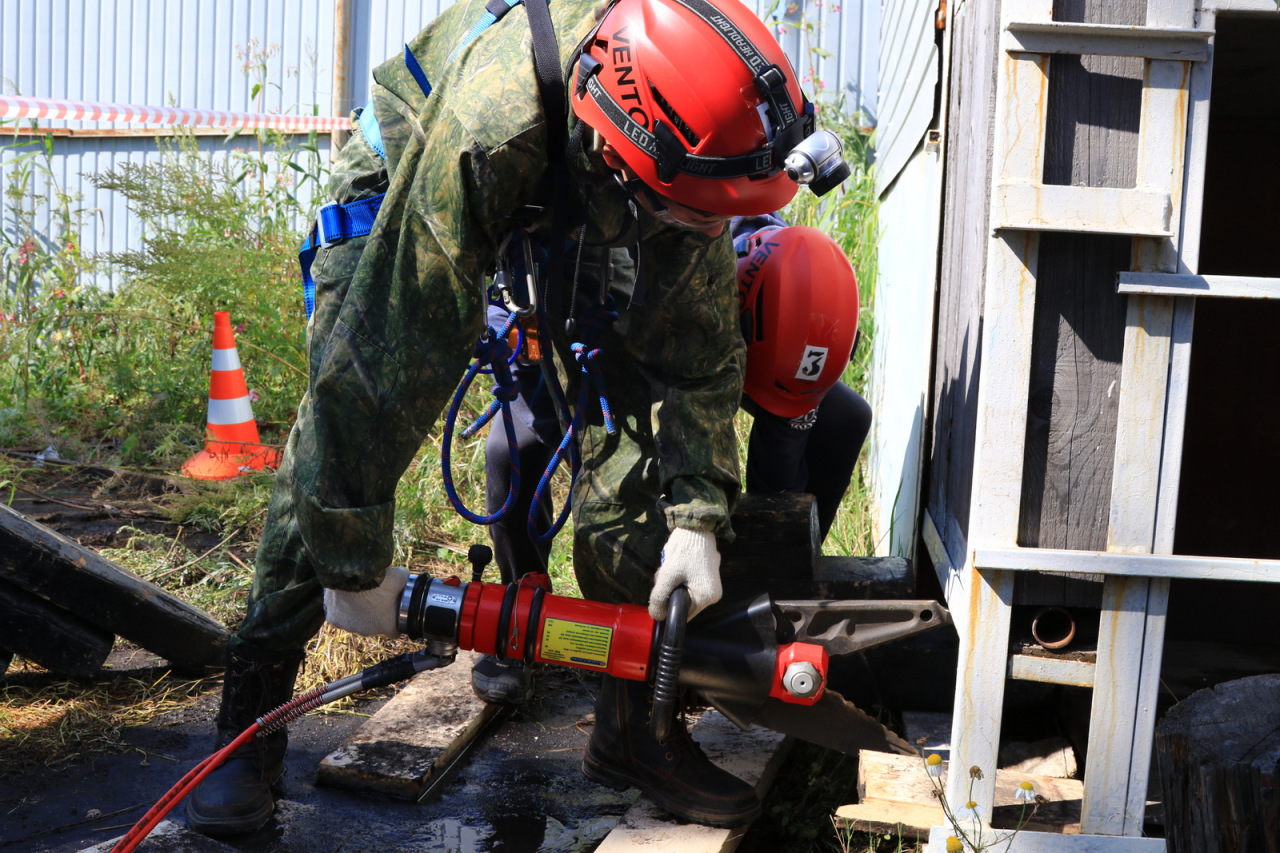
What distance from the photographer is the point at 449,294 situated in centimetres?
186

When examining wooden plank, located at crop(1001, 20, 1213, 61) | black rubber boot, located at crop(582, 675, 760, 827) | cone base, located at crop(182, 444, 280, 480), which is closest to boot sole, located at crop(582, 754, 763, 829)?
black rubber boot, located at crop(582, 675, 760, 827)

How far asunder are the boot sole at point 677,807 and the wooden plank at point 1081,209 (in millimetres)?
1420

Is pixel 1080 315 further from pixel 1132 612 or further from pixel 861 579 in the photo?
pixel 861 579

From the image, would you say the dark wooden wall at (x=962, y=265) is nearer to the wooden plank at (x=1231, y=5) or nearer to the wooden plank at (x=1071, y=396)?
the wooden plank at (x=1071, y=396)

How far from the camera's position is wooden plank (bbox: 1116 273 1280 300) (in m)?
1.76

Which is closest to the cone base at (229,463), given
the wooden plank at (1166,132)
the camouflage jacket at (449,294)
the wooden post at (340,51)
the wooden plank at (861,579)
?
the camouflage jacket at (449,294)

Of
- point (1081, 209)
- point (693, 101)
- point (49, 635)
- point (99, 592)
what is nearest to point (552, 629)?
point (693, 101)

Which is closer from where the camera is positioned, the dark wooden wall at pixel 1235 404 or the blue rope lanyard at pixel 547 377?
the blue rope lanyard at pixel 547 377

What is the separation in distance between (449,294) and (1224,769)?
1424 millimetres

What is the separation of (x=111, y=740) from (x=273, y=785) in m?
0.55

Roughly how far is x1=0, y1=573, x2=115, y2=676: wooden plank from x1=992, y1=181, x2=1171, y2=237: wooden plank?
262cm

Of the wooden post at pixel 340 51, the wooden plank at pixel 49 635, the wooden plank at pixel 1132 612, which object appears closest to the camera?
the wooden plank at pixel 1132 612

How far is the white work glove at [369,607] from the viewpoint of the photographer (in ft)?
6.72

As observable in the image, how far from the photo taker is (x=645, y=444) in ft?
7.70
